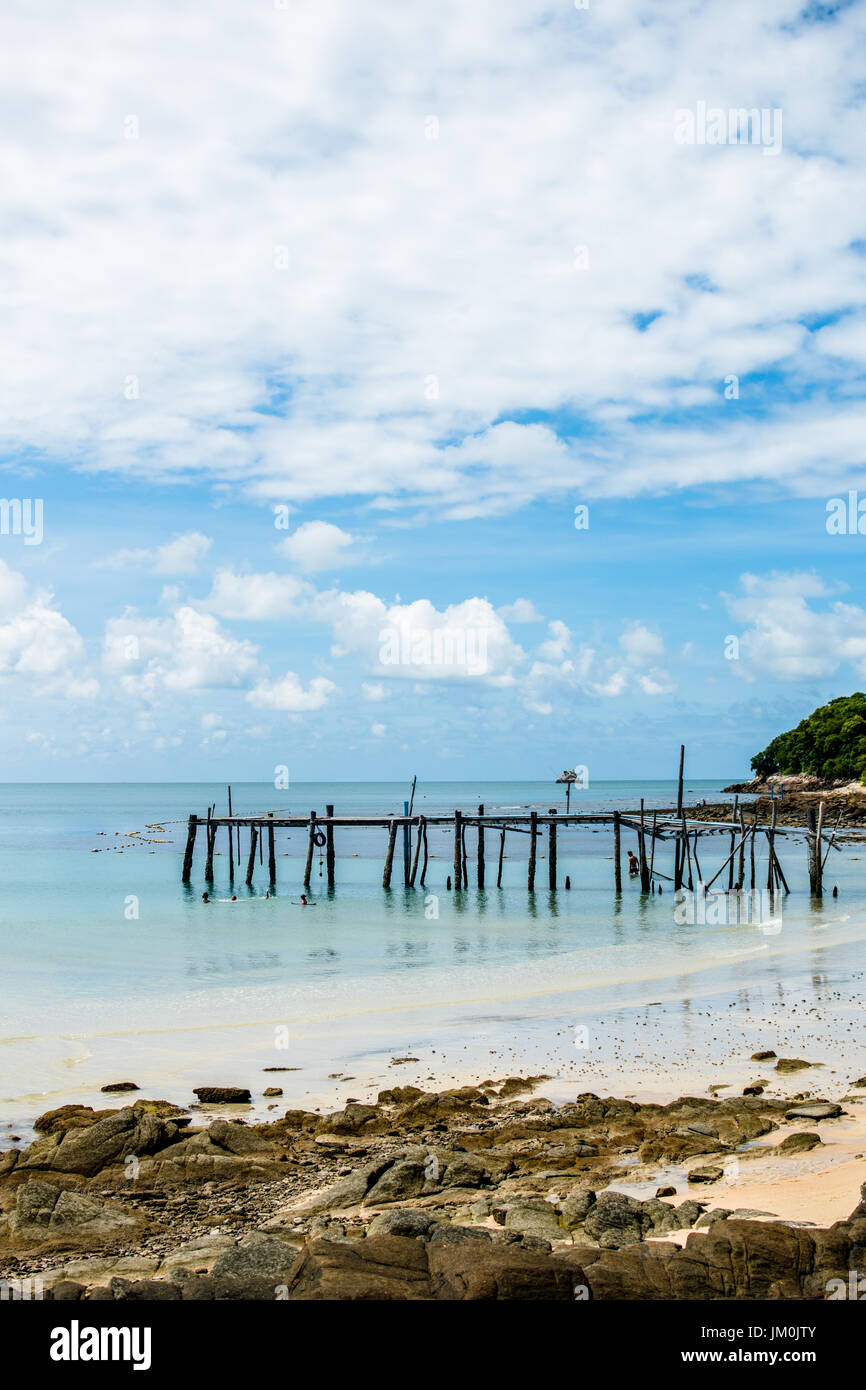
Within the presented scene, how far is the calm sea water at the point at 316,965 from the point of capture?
17.1 m

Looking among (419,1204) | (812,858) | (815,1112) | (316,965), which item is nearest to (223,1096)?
(419,1204)

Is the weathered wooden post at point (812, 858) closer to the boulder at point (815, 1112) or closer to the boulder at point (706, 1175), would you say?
the boulder at point (815, 1112)

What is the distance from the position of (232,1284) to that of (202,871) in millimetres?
50271

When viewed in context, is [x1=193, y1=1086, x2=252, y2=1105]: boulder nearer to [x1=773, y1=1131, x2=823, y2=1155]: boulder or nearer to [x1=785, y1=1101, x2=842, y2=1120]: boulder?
[x1=773, y1=1131, x2=823, y2=1155]: boulder

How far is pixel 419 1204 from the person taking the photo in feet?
31.8

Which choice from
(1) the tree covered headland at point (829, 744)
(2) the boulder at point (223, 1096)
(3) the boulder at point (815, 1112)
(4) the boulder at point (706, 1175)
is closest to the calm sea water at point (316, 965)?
(2) the boulder at point (223, 1096)

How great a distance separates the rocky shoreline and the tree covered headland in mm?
91042

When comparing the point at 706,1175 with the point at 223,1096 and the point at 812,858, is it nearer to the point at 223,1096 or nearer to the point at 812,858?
the point at 223,1096

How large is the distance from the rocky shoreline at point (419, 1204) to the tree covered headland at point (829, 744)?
9104 centimetres
